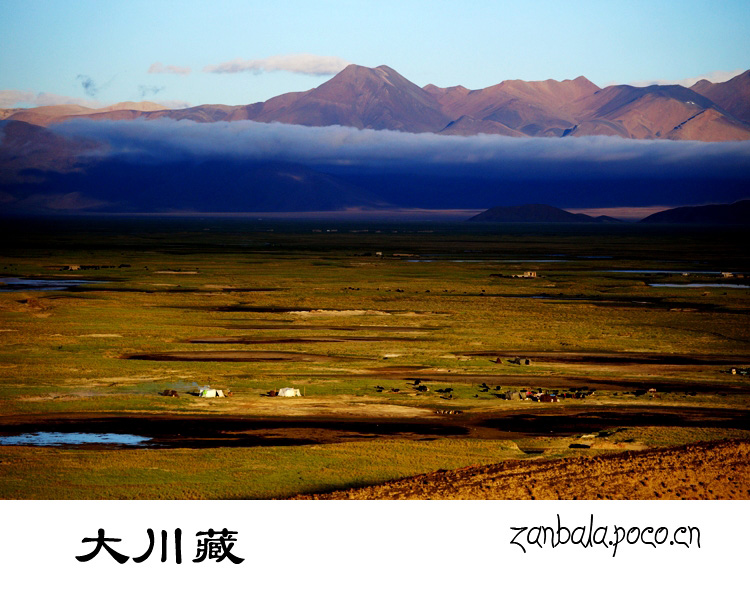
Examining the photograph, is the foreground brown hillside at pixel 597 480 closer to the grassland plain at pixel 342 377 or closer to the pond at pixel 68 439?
the grassland plain at pixel 342 377

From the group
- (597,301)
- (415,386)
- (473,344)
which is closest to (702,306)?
(597,301)

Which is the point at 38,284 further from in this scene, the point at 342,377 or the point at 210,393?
the point at 210,393

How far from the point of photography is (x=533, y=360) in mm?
45531

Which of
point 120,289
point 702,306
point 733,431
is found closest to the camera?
point 733,431

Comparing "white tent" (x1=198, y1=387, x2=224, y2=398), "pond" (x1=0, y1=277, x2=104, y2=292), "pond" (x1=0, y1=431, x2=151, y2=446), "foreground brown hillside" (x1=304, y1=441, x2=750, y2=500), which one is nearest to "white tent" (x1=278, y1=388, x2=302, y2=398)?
"white tent" (x1=198, y1=387, x2=224, y2=398)

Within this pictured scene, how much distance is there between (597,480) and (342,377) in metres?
19.5

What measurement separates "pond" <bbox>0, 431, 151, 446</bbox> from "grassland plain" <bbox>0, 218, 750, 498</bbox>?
700 mm

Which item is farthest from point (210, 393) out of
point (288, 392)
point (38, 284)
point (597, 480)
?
point (38, 284)

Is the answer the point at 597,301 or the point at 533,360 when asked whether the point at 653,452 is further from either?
the point at 597,301

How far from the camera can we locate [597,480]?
71.6ft

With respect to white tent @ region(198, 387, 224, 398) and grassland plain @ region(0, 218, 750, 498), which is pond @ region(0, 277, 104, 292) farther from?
white tent @ region(198, 387, 224, 398)

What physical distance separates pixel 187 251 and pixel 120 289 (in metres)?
66.7

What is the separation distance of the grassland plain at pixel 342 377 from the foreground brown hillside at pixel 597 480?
224 centimetres

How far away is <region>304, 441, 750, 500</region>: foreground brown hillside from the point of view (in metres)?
20.7
